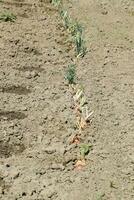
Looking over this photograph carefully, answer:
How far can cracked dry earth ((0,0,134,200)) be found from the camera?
190 inches

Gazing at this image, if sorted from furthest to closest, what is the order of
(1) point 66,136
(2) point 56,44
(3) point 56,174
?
1. (2) point 56,44
2. (1) point 66,136
3. (3) point 56,174

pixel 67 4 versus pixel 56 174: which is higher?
pixel 67 4

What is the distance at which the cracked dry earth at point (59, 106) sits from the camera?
4820 millimetres

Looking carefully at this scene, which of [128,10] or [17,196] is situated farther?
[128,10]

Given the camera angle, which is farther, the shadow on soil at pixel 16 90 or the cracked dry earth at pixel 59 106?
the shadow on soil at pixel 16 90

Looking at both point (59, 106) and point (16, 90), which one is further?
point (16, 90)

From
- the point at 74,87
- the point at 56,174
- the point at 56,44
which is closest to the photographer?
the point at 56,174

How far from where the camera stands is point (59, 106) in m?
6.08

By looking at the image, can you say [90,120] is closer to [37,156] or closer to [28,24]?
[37,156]

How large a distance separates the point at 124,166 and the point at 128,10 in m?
4.75

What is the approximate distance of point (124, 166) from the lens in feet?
16.6

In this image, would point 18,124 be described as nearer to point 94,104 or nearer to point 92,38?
point 94,104

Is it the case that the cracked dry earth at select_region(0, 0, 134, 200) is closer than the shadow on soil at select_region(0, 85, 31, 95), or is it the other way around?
the cracked dry earth at select_region(0, 0, 134, 200)

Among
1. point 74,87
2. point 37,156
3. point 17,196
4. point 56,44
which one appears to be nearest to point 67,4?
point 56,44
